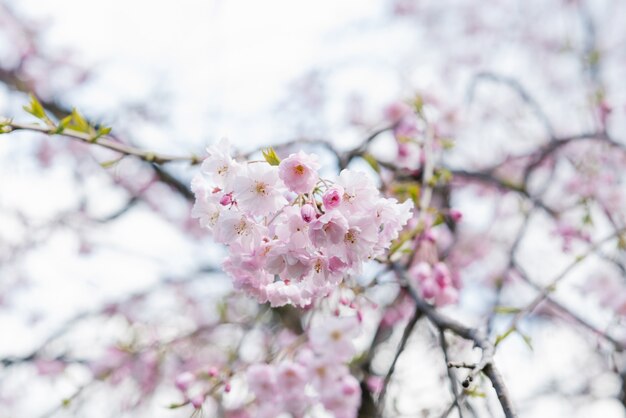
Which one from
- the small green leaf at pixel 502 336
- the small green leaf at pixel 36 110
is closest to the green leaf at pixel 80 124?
the small green leaf at pixel 36 110

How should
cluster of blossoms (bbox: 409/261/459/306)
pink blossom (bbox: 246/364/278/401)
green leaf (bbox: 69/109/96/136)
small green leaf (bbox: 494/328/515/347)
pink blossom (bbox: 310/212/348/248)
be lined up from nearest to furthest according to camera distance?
pink blossom (bbox: 310/212/348/248)
small green leaf (bbox: 494/328/515/347)
green leaf (bbox: 69/109/96/136)
pink blossom (bbox: 246/364/278/401)
cluster of blossoms (bbox: 409/261/459/306)

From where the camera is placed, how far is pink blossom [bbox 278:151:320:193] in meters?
1.25

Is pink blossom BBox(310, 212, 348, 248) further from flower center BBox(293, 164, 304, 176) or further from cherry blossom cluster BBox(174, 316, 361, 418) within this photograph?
cherry blossom cluster BBox(174, 316, 361, 418)

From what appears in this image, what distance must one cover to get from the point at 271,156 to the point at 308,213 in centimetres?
24

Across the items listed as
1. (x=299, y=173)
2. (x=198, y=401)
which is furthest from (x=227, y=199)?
(x=198, y=401)

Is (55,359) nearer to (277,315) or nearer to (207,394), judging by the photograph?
(277,315)

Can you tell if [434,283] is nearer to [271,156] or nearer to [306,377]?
[306,377]

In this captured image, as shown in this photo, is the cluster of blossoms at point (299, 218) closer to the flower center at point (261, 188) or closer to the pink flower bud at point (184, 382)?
the flower center at point (261, 188)

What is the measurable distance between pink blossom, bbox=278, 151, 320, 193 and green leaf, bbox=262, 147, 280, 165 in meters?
0.11

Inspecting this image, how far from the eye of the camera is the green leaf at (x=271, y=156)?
1356 millimetres

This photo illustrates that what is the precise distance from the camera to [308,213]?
120 cm

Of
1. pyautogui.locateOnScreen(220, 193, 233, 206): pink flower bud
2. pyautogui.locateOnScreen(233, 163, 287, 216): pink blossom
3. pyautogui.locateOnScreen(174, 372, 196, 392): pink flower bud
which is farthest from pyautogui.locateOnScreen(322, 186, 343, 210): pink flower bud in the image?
pyautogui.locateOnScreen(174, 372, 196, 392): pink flower bud

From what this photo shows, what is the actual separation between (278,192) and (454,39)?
8978 mm

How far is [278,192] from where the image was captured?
1.29 metres
